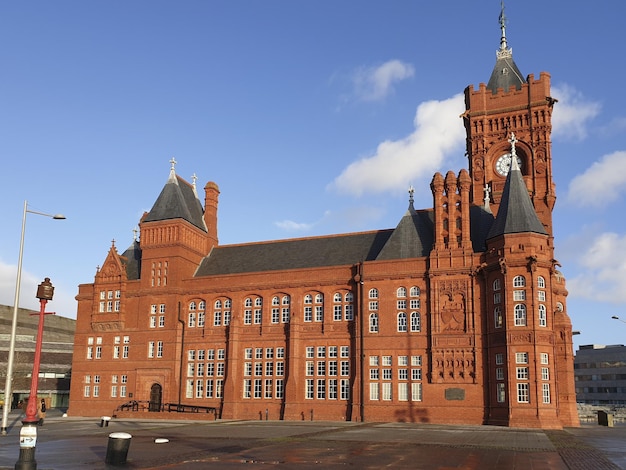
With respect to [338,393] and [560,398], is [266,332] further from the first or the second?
[560,398]

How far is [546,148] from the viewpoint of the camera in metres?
58.0

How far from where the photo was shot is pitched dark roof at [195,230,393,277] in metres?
56.7

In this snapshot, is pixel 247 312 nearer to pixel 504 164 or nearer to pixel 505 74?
pixel 504 164

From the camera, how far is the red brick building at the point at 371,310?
152ft

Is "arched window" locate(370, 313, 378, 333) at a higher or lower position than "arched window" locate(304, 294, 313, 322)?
lower

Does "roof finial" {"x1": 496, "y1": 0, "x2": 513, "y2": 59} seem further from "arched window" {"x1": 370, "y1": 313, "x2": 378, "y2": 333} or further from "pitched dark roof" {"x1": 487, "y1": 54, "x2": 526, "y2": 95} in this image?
"arched window" {"x1": 370, "y1": 313, "x2": 378, "y2": 333}

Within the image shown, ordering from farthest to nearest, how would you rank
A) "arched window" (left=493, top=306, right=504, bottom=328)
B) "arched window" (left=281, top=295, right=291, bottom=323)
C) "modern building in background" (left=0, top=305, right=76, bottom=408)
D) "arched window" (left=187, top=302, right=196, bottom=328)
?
"modern building in background" (left=0, top=305, right=76, bottom=408) < "arched window" (left=187, top=302, right=196, bottom=328) < "arched window" (left=281, top=295, right=291, bottom=323) < "arched window" (left=493, top=306, right=504, bottom=328)

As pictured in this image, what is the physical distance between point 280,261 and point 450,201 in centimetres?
1747

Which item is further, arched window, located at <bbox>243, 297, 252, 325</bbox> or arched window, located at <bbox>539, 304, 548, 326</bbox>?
arched window, located at <bbox>243, 297, 252, 325</bbox>

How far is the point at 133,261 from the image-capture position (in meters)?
65.4

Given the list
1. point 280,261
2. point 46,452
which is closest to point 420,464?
point 46,452

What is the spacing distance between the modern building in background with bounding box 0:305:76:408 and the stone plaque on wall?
48.1m

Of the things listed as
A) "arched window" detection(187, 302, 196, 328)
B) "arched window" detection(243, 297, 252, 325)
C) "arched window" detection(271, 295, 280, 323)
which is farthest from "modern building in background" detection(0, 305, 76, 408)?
"arched window" detection(271, 295, 280, 323)

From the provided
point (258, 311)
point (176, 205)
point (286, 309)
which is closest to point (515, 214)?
point (286, 309)
